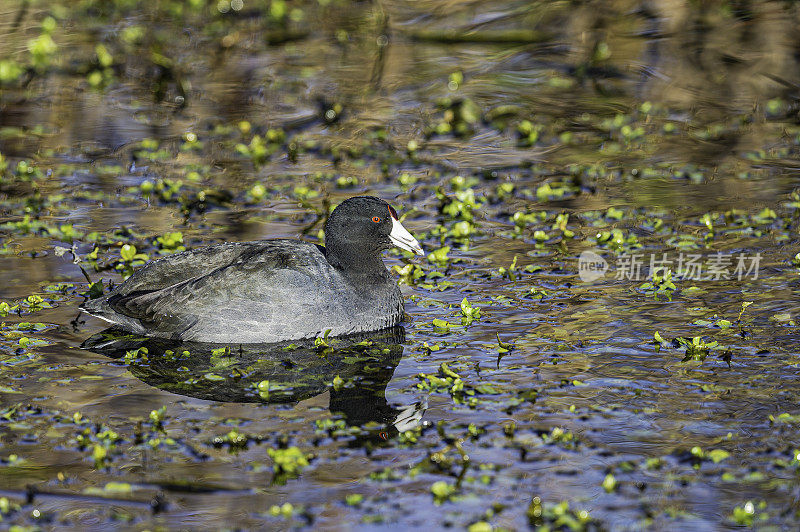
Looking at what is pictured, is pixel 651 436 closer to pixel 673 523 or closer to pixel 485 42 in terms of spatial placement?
pixel 673 523

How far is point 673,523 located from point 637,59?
12.2 metres

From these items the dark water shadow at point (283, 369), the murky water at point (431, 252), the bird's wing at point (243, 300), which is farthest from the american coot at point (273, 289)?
the murky water at point (431, 252)

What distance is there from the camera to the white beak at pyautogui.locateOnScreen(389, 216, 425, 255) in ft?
30.3

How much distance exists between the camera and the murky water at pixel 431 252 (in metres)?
6.43

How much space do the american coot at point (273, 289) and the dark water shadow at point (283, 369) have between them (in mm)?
114

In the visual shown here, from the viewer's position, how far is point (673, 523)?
5.89 m

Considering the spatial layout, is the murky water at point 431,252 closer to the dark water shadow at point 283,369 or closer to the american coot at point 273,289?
the dark water shadow at point 283,369

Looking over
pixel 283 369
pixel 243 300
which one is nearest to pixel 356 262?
pixel 243 300

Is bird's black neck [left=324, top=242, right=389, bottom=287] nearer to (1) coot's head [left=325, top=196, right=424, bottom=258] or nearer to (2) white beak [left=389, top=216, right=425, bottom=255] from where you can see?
(1) coot's head [left=325, top=196, right=424, bottom=258]

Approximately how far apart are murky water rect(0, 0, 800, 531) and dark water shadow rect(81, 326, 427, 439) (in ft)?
0.11

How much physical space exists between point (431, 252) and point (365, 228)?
1.47 meters

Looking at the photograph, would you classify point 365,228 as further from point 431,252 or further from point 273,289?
point 431,252

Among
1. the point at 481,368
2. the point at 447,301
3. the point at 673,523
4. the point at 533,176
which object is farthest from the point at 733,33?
the point at 673,523

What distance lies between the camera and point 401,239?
9250 millimetres
